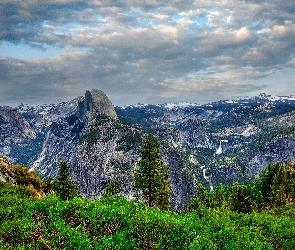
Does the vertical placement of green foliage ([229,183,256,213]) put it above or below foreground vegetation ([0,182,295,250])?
below

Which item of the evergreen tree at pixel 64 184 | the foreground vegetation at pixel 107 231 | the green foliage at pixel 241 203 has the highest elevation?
the foreground vegetation at pixel 107 231

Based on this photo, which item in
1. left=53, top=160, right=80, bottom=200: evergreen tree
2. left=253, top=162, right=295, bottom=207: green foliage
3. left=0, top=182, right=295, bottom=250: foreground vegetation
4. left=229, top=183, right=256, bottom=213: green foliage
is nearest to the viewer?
left=0, top=182, right=295, bottom=250: foreground vegetation

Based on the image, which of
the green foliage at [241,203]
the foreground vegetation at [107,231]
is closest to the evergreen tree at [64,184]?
the green foliage at [241,203]

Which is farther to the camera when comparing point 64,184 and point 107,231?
point 64,184

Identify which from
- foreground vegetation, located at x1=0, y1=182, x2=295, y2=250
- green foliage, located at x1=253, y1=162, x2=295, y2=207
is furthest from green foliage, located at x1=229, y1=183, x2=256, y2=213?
foreground vegetation, located at x1=0, y1=182, x2=295, y2=250

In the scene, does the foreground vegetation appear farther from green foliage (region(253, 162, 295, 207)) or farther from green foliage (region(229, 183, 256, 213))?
green foliage (region(253, 162, 295, 207))

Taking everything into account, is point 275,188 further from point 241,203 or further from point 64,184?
point 64,184

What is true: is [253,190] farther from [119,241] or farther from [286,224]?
[119,241]

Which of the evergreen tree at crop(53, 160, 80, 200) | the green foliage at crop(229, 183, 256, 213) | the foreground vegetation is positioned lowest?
the green foliage at crop(229, 183, 256, 213)

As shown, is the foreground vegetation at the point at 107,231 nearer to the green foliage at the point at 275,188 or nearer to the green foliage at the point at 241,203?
the green foliage at the point at 241,203

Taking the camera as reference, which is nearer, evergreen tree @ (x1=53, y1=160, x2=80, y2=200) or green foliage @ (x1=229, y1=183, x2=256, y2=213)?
evergreen tree @ (x1=53, y1=160, x2=80, y2=200)

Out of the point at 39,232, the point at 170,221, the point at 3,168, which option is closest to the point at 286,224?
the point at 170,221

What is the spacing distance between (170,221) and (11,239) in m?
10.3

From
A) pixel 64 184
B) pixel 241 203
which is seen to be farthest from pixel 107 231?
pixel 241 203
